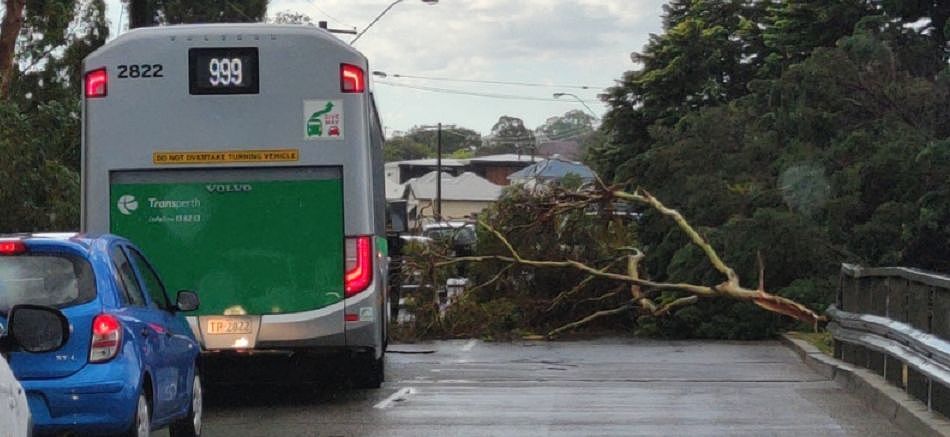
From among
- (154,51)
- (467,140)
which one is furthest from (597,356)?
(467,140)

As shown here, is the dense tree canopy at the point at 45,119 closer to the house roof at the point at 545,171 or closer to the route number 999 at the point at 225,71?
the house roof at the point at 545,171

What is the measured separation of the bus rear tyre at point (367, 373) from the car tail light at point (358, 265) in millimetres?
1210

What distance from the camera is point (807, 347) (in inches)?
771

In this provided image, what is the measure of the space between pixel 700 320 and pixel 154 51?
1323 centimetres

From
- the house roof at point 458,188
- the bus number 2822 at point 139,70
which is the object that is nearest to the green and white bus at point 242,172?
the bus number 2822 at point 139,70

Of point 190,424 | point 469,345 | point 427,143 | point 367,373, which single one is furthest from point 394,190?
point 190,424

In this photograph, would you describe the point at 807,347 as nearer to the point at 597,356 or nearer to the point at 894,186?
the point at 597,356

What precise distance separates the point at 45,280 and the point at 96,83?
4689mm

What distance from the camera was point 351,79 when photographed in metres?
13.2

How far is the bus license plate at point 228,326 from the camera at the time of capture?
1308 centimetres

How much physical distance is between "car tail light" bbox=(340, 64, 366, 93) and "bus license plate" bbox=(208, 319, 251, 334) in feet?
7.54

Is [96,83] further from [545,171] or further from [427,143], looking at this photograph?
[427,143]

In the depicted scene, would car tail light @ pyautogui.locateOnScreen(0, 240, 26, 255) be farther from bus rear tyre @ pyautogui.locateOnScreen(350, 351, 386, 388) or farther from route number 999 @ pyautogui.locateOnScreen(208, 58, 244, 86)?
bus rear tyre @ pyautogui.locateOnScreen(350, 351, 386, 388)

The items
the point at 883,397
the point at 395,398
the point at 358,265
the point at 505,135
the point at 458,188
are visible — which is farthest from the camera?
the point at 505,135
